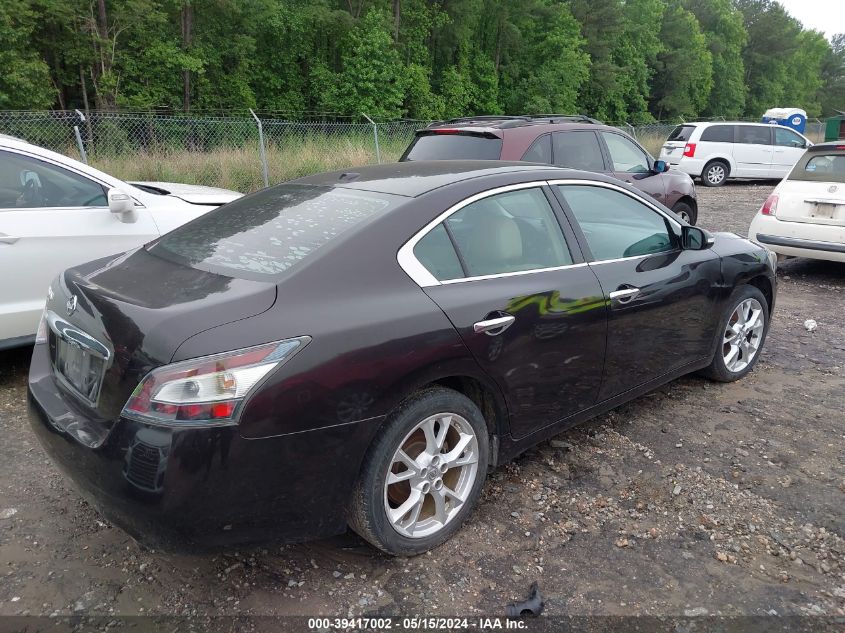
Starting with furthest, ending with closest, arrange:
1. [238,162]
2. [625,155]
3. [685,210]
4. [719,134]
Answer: [719,134]
[238,162]
[685,210]
[625,155]

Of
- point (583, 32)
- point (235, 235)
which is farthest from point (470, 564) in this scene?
point (583, 32)

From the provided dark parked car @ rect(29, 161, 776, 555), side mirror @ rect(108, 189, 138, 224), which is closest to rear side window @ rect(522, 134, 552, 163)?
dark parked car @ rect(29, 161, 776, 555)

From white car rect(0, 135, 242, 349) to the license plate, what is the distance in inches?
77.7

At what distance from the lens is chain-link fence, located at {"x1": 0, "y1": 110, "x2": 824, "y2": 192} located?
1130 centimetres

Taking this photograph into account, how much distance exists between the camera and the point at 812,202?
23.5 feet

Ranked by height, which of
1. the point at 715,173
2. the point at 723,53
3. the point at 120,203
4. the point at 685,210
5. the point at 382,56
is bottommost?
the point at 715,173

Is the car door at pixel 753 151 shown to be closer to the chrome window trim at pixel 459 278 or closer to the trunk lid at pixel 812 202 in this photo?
the trunk lid at pixel 812 202

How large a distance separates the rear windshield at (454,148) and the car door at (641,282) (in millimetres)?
2952

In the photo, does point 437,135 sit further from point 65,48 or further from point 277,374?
point 65,48

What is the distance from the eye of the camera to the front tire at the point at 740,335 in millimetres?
4254

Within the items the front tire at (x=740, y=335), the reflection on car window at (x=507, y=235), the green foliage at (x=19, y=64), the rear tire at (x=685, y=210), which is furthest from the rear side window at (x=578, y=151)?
the green foliage at (x=19, y=64)

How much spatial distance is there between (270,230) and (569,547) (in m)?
1.89

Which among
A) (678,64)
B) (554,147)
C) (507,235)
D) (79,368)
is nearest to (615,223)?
(507,235)

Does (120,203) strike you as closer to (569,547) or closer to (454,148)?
(454,148)
